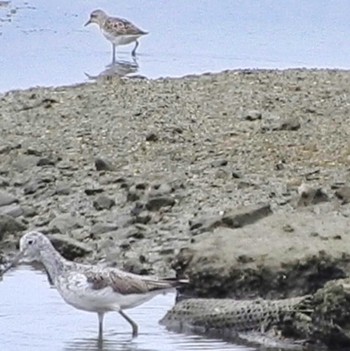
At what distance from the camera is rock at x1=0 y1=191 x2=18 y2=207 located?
14711 millimetres

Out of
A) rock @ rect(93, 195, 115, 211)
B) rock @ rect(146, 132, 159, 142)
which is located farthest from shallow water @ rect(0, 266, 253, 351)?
rock @ rect(146, 132, 159, 142)

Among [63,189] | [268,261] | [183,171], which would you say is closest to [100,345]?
[268,261]

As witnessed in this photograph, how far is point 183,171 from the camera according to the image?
1507 cm

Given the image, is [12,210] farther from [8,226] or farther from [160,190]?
[160,190]

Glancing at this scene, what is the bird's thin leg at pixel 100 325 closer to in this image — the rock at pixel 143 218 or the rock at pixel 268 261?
the rock at pixel 268 261

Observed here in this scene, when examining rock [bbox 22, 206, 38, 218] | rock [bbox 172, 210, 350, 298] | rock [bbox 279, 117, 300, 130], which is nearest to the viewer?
rock [bbox 172, 210, 350, 298]

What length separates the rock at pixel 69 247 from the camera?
43.7 feet

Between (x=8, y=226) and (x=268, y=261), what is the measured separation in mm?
3072

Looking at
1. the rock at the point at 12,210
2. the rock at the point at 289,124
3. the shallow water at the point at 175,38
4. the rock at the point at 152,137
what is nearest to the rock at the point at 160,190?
the rock at the point at 12,210

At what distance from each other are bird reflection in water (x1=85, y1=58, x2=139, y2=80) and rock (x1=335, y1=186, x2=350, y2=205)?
793 cm

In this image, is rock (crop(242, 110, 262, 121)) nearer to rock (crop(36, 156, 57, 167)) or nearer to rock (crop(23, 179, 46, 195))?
rock (crop(36, 156, 57, 167))

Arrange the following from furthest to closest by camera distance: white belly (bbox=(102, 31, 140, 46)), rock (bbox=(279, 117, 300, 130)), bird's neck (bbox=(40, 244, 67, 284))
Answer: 1. white belly (bbox=(102, 31, 140, 46))
2. rock (bbox=(279, 117, 300, 130))
3. bird's neck (bbox=(40, 244, 67, 284))

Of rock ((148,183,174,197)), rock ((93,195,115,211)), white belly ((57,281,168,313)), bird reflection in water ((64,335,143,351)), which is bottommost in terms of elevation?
bird reflection in water ((64,335,143,351))

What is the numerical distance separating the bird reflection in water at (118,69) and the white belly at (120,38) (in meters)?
0.32
